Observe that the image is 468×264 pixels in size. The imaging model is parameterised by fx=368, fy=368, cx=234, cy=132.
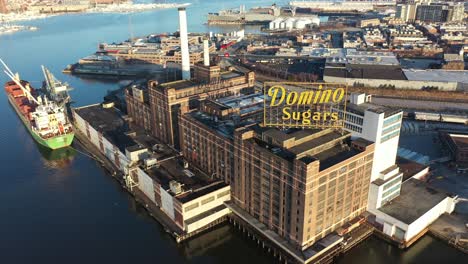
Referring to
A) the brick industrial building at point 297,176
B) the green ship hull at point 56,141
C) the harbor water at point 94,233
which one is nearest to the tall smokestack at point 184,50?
the harbor water at point 94,233

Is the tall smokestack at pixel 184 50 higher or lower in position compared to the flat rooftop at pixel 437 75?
higher

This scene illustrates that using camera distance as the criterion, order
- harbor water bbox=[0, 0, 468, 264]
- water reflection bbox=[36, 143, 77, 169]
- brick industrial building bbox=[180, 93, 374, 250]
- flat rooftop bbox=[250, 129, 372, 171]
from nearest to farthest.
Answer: brick industrial building bbox=[180, 93, 374, 250], flat rooftop bbox=[250, 129, 372, 171], harbor water bbox=[0, 0, 468, 264], water reflection bbox=[36, 143, 77, 169]

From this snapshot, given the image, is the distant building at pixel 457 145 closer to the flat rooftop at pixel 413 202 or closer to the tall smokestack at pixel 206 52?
the flat rooftop at pixel 413 202

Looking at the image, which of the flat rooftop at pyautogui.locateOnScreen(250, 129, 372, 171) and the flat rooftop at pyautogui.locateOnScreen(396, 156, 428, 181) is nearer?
the flat rooftop at pyautogui.locateOnScreen(250, 129, 372, 171)

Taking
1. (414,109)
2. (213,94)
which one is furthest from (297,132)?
(414,109)

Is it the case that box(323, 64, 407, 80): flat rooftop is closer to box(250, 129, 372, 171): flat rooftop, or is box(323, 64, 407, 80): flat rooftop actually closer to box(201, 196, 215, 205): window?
box(250, 129, 372, 171): flat rooftop

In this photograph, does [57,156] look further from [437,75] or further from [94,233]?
[437,75]

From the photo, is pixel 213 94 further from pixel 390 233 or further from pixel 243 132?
pixel 390 233

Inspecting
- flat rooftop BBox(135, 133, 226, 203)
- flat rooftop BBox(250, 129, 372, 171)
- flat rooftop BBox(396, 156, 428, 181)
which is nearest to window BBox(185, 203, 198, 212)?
flat rooftop BBox(135, 133, 226, 203)
